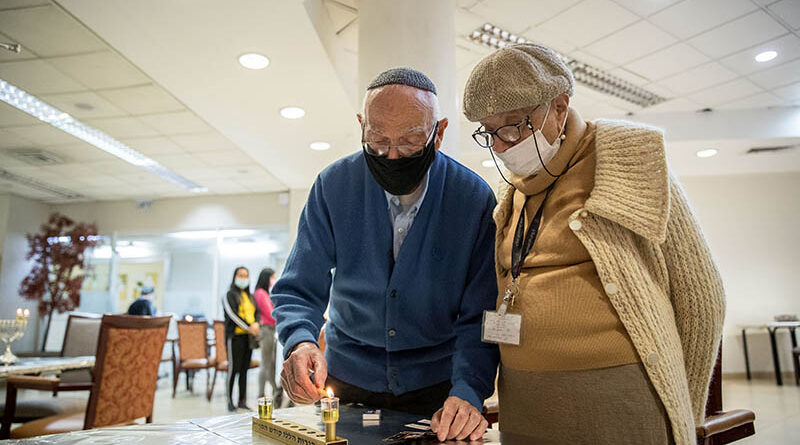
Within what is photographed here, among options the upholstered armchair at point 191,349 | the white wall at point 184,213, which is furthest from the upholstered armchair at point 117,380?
the white wall at point 184,213

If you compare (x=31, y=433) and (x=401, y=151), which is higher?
(x=401, y=151)

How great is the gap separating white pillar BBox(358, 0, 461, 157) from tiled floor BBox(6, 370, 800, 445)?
273cm

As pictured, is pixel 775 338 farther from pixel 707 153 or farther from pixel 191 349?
pixel 191 349

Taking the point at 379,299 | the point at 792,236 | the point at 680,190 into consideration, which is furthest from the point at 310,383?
the point at 792,236

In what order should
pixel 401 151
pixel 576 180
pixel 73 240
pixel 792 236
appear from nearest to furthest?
pixel 576 180
pixel 401 151
pixel 792 236
pixel 73 240

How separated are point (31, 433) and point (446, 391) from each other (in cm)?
232

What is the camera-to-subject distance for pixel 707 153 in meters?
6.91

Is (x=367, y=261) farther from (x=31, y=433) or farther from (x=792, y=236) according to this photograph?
(x=792, y=236)

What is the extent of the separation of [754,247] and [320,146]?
6832mm

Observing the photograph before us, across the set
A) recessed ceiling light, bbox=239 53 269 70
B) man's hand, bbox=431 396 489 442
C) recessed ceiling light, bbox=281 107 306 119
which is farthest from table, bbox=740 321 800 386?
man's hand, bbox=431 396 489 442

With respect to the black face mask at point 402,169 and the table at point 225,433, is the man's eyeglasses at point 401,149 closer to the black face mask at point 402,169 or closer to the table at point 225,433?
the black face mask at point 402,169

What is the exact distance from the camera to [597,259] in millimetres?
892

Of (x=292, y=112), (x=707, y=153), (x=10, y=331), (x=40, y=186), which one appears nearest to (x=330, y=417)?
(x=10, y=331)

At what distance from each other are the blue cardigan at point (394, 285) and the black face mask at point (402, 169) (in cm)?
6
